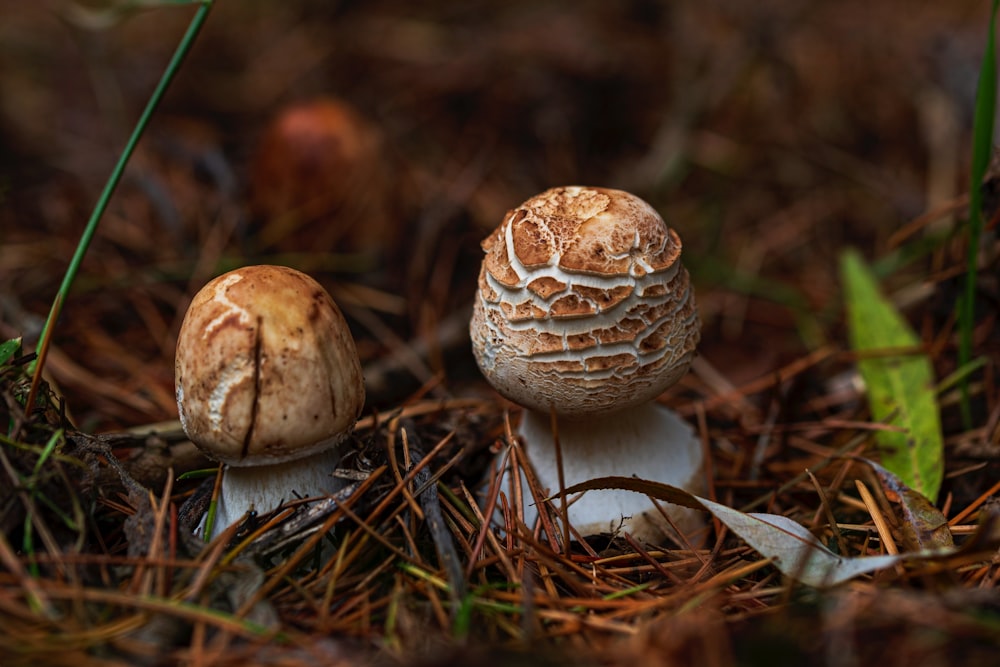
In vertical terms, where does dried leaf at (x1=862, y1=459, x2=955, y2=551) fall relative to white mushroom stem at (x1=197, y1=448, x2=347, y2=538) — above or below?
below

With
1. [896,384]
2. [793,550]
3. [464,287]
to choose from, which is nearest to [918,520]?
[793,550]

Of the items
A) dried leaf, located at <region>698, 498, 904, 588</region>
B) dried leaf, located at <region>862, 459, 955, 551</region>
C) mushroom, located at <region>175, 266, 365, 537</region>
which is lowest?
dried leaf, located at <region>862, 459, 955, 551</region>

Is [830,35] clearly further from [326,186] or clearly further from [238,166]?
[238,166]

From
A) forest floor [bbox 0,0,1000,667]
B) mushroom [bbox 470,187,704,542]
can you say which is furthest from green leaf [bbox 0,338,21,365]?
mushroom [bbox 470,187,704,542]

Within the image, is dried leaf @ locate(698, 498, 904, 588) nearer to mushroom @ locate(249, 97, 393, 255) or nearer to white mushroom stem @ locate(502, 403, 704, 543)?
white mushroom stem @ locate(502, 403, 704, 543)

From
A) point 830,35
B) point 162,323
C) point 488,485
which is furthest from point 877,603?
point 830,35

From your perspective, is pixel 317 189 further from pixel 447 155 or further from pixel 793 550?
pixel 793 550

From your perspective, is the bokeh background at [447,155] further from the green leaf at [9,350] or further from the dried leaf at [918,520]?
the dried leaf at [918,520]

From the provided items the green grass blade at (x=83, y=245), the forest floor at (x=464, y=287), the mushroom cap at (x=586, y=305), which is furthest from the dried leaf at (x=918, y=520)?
the green grass blade at (x=83, y=245)
